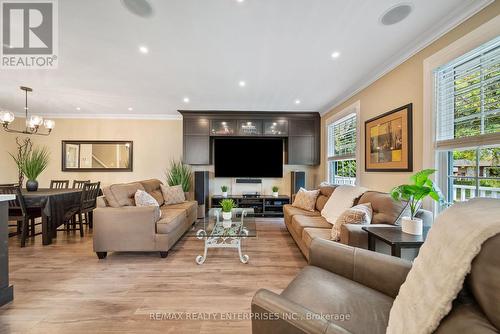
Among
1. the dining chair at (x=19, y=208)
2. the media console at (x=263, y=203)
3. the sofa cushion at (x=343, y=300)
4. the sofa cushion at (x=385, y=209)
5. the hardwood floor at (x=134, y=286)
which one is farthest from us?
the media console at (x=263, y=203)

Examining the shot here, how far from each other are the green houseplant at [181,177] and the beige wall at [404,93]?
372 cm

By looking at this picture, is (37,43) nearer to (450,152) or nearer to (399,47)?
(399,47)

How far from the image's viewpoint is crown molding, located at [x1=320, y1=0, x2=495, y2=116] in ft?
5.40

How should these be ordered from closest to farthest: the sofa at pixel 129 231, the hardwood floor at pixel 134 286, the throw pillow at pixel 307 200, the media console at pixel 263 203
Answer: the hardwood floor at pixel 134 286
the sofa at pixel 129 231
the throw pillow at pixel 307 200
the media console at pixel 263 203

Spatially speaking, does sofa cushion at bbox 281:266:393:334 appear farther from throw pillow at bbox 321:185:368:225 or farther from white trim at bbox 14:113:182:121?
white trim at bbox 14:113:182:121

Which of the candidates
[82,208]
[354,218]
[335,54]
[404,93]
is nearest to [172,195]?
[82,208]

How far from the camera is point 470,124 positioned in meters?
1.76

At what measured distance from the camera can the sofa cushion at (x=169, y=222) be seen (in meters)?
2.68

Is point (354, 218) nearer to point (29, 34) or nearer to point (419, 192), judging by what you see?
point (419, 192)

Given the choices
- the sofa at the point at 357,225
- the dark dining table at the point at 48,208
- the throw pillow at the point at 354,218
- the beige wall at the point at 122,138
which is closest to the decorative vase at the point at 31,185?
the dark dining table at the point at 48,208

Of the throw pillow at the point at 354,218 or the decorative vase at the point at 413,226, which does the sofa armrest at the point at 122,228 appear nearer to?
the throw pillow at the point at 354,218

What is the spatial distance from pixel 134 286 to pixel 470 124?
349cm

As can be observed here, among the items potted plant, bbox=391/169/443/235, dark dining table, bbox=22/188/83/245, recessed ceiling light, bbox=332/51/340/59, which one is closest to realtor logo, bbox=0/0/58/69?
dark dining table, bbox=22/188/83/245

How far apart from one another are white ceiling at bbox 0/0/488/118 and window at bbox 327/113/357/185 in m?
0.54
